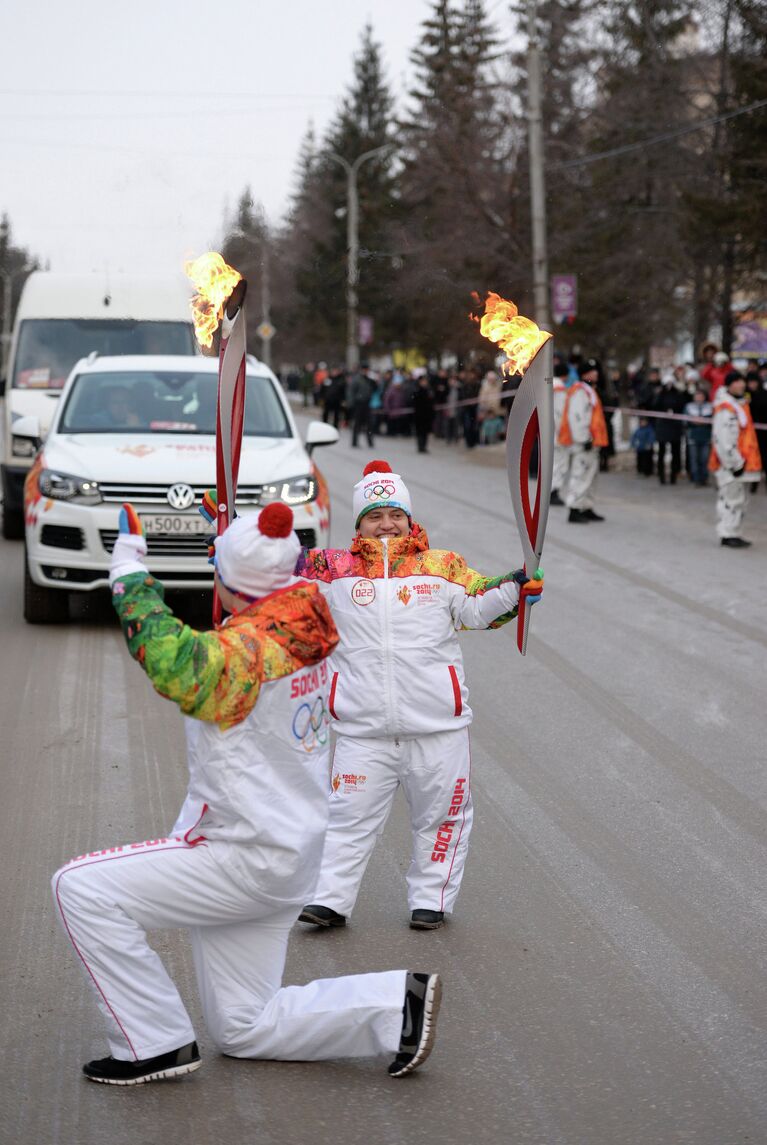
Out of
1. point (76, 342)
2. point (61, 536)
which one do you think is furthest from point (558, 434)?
point (61, 536)

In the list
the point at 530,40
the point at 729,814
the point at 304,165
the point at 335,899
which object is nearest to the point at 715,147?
the point at 530,40

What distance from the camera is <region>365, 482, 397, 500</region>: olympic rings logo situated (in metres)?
5.36

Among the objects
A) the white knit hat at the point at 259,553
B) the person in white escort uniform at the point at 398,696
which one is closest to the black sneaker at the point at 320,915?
the person in white escort uniform at the point at 398,696

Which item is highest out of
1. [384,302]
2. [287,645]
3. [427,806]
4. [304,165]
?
[304,165]

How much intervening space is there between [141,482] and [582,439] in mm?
8813

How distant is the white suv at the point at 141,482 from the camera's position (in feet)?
34.0

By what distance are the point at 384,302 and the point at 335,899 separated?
49.1m

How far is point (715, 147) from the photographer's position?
27641 mm

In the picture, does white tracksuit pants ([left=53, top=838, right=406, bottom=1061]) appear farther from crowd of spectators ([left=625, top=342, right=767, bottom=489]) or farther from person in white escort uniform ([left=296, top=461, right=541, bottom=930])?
crowd of spectators ([left=625, top=342, right=767, bottom=489])

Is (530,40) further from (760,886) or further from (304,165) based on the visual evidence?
(304,165)

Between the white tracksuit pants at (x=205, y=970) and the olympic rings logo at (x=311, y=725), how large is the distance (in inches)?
14.3

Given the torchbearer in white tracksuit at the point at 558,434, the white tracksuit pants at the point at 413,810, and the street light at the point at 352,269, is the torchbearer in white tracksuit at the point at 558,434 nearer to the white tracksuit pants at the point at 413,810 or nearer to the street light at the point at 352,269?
the white tracksuit pants at the point at 413,810

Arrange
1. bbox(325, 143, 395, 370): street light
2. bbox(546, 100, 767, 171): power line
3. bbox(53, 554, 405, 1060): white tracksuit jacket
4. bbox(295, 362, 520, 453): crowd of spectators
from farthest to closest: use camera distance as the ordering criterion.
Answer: bbox(325, 143, 395, 370): street light < bbox(295, 362, 520, 453): crowd of spectators < bbox(546, 100, 767, 171): power line < bbox(53, 554, 405, 1060): white tracksuit jacket

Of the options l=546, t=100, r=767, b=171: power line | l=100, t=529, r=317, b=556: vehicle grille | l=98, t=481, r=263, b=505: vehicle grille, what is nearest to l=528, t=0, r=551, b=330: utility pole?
l=546, t=100, r=767, b=171: power line
